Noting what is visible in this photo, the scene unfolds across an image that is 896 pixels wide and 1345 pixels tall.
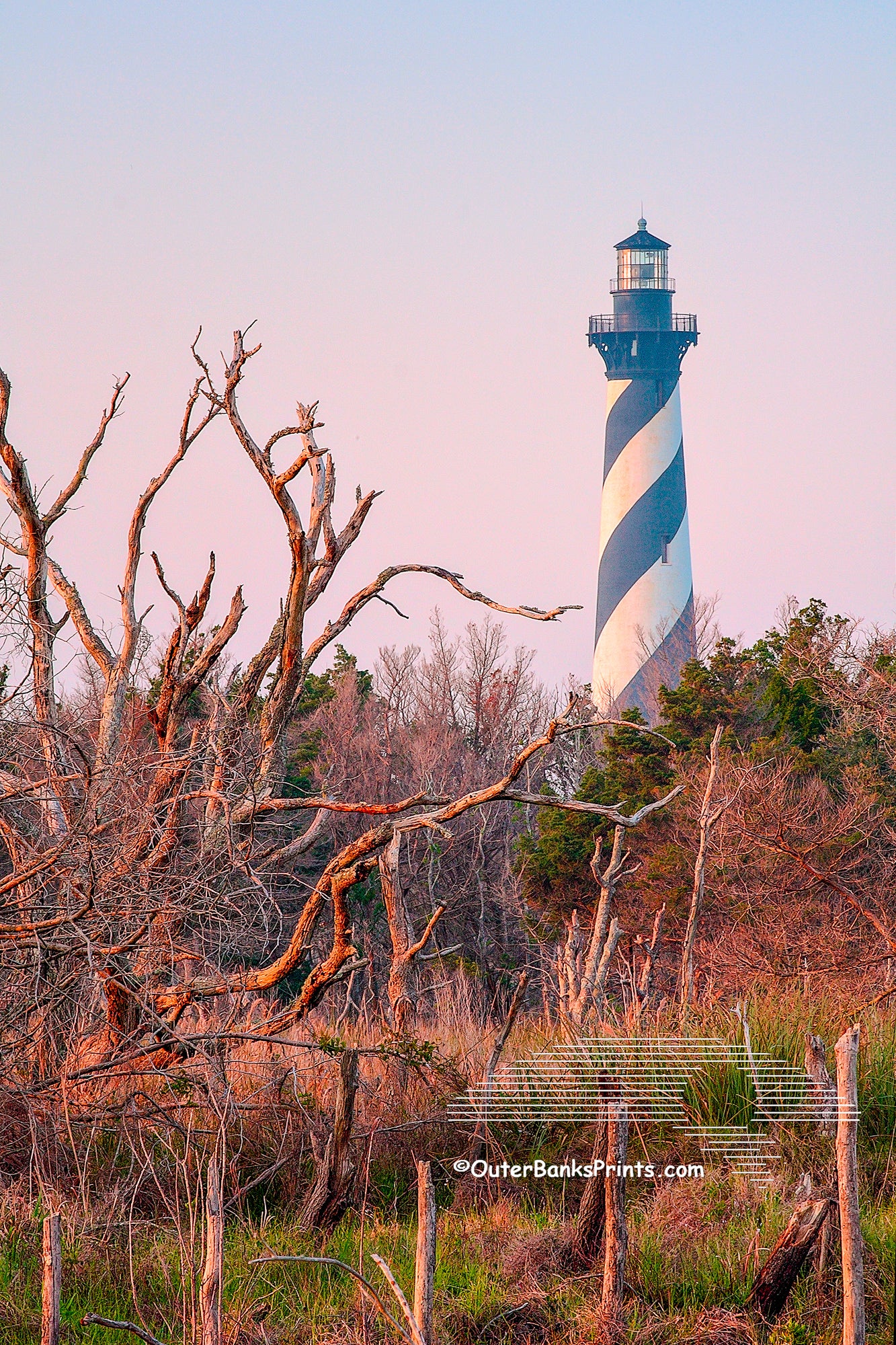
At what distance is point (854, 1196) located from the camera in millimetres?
3838

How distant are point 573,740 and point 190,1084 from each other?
2007cm

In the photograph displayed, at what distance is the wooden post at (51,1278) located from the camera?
11.7 ft

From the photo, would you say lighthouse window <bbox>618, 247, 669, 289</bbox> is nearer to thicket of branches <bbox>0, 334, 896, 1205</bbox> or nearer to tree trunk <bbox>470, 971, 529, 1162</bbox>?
thicket of branches <bbox>0, 334, 896, 1205</bbox>

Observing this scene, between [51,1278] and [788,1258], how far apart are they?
238cm

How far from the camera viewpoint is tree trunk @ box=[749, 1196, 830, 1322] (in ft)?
14.8

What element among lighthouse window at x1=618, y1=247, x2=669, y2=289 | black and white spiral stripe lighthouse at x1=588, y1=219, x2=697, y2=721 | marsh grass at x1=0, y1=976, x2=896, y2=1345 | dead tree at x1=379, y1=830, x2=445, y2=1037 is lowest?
marsh grass at x1=0, y1=976, x2=896, y2=1345

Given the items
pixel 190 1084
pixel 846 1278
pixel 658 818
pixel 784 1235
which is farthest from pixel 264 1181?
pixel 658 818

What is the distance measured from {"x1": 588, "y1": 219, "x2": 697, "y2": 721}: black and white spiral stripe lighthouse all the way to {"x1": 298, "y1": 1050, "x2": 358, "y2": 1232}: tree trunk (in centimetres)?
2345

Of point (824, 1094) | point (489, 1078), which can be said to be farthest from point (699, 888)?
point (824, 1094)

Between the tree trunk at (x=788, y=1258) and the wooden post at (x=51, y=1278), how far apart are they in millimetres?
2323

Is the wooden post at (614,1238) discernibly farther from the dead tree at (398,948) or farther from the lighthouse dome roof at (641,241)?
the lighthouse dome roof at (641,241)

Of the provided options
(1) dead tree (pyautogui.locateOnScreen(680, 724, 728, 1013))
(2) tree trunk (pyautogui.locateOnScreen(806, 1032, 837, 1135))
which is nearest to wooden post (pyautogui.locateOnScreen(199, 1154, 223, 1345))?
(2) tree trunk (pyautogui.locateOnScreen(806, 1032, 837, 1135))

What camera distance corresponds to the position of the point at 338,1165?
223 inches

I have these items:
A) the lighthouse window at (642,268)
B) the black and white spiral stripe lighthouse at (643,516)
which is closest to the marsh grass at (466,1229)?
the black and white spiral stripe lighthouse at (643,516)
